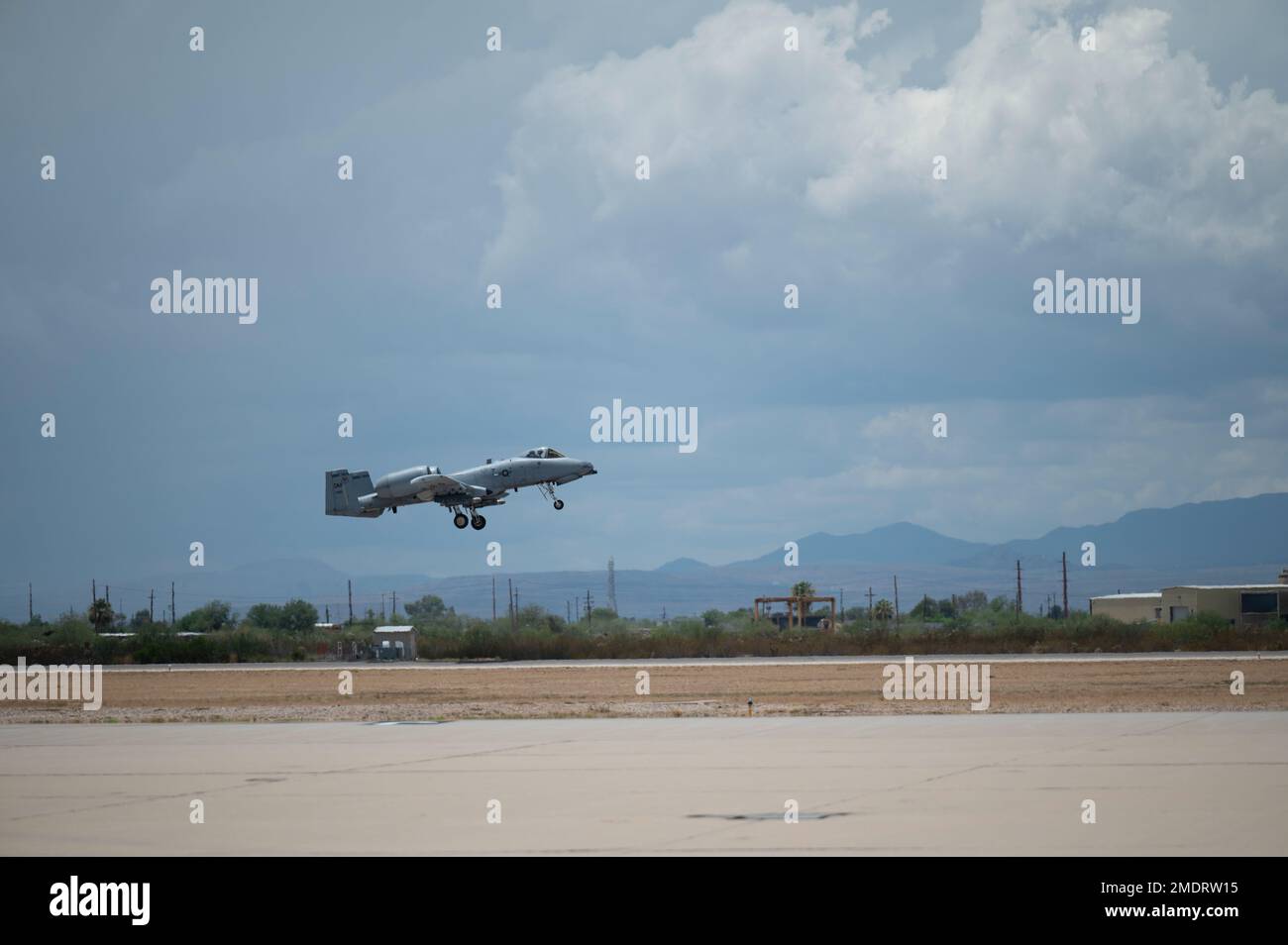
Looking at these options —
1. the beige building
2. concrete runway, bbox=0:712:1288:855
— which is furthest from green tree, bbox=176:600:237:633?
concrete runway, bbox=0:712:1288:855

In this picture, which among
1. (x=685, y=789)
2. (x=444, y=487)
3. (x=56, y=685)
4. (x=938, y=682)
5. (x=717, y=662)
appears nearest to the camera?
(x=685, y=789)

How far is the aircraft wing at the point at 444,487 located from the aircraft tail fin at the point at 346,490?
19.1 ft

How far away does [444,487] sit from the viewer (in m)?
73.0

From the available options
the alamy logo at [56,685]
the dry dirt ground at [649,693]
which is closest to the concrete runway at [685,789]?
the dry dirt ground at [649,693]

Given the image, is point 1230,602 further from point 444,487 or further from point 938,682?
point 938,682

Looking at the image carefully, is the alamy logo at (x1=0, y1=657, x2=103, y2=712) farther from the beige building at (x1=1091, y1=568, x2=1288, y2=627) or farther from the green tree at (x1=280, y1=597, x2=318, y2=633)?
the green tree at (x1=280, y1=597, x2=318, y2=633)

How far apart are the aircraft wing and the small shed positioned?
25.3 metres

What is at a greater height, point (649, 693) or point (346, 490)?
point (346, 490)

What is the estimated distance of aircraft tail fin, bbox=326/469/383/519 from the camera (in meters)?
78.4
